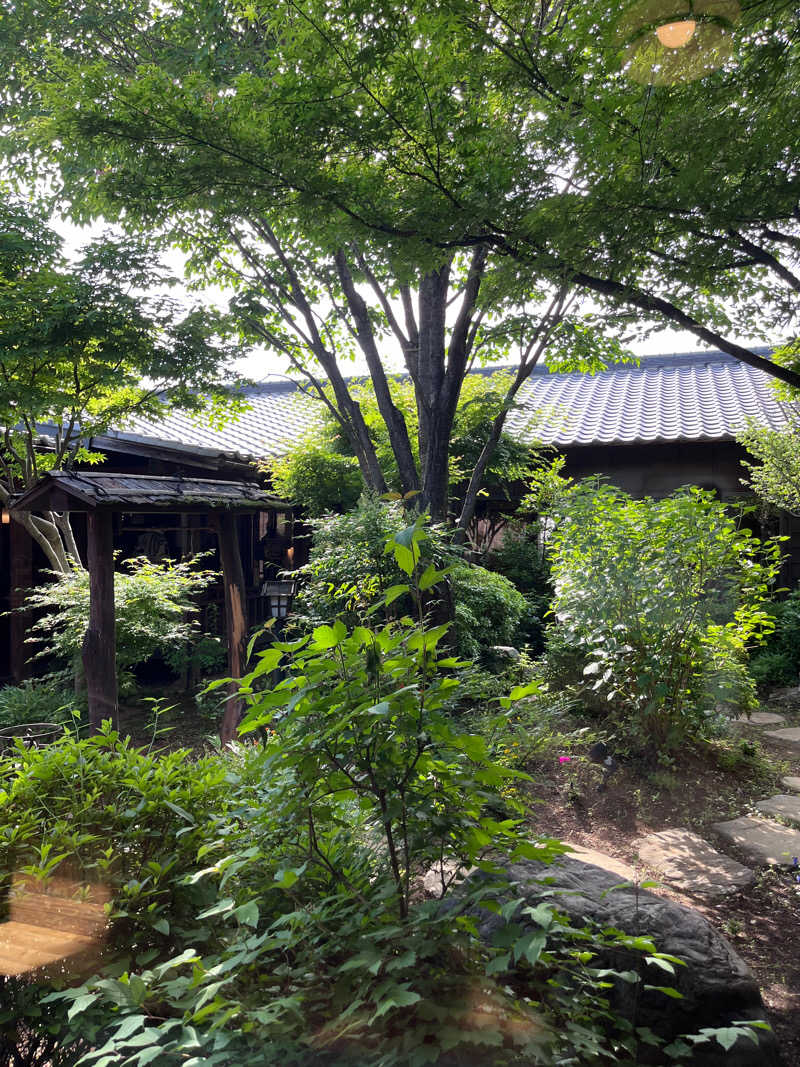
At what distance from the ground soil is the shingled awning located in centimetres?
303

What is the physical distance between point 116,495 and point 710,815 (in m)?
4.12

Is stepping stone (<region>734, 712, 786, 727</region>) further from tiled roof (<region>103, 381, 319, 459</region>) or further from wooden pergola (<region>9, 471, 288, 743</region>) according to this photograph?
tiled roof (<region>103, 381, 319, 459</region>)

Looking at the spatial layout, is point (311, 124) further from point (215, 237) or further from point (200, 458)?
point (200, 458)

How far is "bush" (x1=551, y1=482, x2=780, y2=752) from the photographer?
458 centimetres

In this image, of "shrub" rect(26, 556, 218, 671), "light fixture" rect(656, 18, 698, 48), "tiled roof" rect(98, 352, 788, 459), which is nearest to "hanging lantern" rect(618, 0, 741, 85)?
"light fixture" rect(656, 18, 698, 48)

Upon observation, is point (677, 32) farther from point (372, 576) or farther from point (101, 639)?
point (101, 639)

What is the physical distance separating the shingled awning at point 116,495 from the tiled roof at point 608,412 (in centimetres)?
323

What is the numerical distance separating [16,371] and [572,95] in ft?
16.4

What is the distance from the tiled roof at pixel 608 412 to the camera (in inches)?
401

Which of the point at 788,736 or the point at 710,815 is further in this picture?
the point at 788,736

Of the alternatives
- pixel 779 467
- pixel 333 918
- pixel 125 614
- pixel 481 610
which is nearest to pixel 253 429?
pixel 125 614

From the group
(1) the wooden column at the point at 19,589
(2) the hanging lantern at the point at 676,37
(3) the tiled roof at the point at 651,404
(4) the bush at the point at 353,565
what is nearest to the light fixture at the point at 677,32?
(2) the hanging lantern at the point at 676,37

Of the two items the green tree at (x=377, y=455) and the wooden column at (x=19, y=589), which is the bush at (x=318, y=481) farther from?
the wooden column at (x=19, y=589)

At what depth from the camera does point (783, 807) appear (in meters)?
4.21
